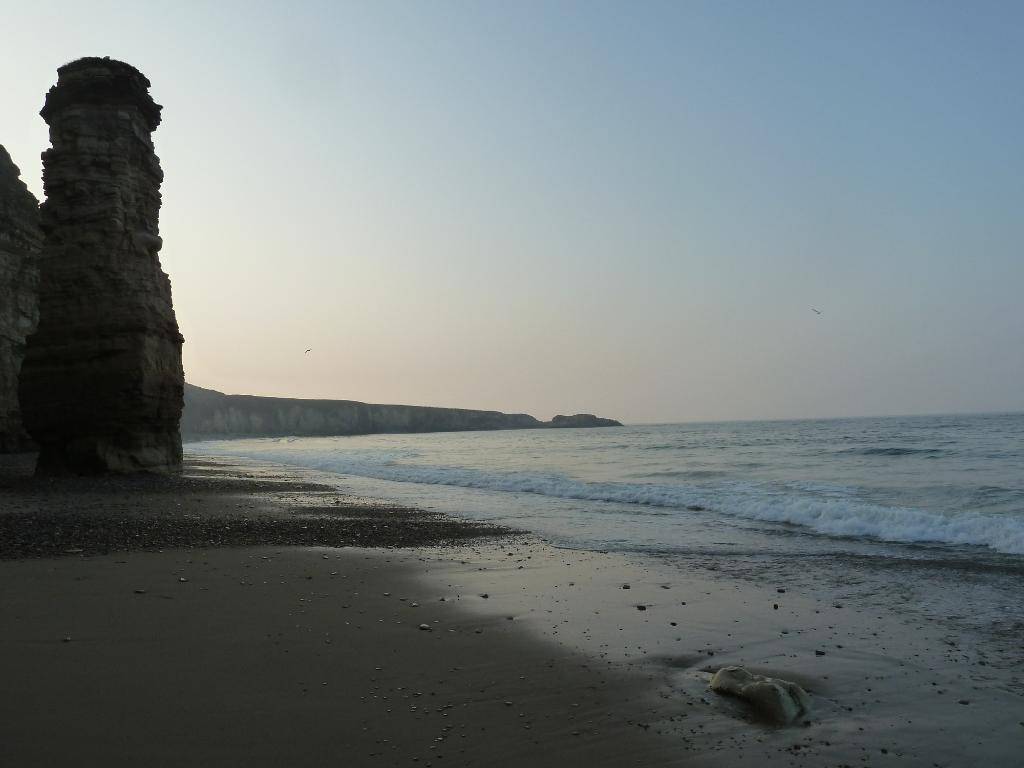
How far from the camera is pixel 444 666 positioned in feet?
15.3

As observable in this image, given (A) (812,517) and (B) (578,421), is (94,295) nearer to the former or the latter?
(A) (812,517)

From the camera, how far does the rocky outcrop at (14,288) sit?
28.6 meters

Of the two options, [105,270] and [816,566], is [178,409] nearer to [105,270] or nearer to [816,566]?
[105,270]

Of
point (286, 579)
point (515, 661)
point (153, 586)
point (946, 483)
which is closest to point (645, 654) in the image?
point (515, 661)

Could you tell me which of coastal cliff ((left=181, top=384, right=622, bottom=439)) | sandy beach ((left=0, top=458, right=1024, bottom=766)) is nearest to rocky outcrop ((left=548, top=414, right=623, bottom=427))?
coastal cliff ((left=181, top=384, right=622, bottom=439))

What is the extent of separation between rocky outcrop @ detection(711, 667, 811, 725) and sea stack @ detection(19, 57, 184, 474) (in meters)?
18.9

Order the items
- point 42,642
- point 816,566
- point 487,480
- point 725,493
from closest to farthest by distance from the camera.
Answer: point 42,642
point 816,566
point 725,493
point 487,480

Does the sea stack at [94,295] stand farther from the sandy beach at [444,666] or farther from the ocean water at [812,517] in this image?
the sandy beach at [444,666]

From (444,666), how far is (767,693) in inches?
86.7

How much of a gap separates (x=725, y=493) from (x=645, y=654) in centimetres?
1394

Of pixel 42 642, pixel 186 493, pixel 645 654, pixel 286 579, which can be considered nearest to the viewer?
pixel 42 642

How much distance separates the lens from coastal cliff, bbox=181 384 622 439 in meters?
122

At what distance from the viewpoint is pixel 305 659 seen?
15.1ft

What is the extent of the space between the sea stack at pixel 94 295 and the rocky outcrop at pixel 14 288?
1151 cm
